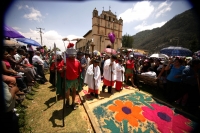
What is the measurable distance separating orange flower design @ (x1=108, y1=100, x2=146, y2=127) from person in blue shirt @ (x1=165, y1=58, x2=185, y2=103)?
2047 millimetres

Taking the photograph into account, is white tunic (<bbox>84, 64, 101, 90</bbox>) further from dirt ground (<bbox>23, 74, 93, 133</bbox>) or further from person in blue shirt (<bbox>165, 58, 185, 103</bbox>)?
person in blue shirt (<bbox>165, 58, 185, 103</bbox>)

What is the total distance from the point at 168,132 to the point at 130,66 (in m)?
3.82

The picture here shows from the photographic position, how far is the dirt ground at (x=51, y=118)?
2.71 meters

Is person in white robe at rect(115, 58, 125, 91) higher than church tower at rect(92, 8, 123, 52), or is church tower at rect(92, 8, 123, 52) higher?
church tower at rect(92, 8, 123, 52)

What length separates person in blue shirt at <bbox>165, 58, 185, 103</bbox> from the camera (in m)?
4.12

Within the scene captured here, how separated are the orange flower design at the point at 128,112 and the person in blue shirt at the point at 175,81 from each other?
2047 millimetres

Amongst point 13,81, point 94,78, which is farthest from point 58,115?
point 94,78

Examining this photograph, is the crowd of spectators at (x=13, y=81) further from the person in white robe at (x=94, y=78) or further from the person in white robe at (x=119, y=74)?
the person in white robe at (x=119, y=74)

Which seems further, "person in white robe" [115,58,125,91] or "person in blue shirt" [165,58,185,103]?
"person in white robe" [115,58,125,91]

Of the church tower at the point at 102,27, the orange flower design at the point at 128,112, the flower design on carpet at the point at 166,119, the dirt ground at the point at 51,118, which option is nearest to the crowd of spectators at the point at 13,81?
the dirt ground at the point at 51,118

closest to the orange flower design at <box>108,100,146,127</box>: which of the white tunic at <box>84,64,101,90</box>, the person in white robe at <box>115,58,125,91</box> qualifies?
the white tunic at <box>84,64,101,90</box>

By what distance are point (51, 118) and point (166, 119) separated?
407 centimetres

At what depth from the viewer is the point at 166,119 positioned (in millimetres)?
3271

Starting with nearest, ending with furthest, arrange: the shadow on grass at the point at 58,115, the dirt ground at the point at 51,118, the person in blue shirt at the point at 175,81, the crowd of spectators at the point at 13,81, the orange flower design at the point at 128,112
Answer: the crowd of spectators at the point at 13,81, the dirt ground at the point at 51,118, the shadow on grass at the point at 58,115, the orange flower design at the point at 128,112, the person in blue shirt at the point at 175,81
